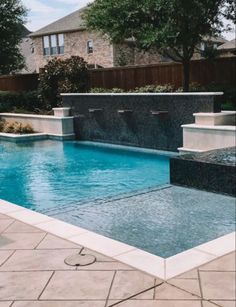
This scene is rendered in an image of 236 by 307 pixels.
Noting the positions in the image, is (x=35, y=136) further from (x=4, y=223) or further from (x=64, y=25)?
(x=64, y=25)

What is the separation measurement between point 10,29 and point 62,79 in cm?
828

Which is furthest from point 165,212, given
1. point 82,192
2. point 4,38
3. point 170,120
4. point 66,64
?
point 4,38

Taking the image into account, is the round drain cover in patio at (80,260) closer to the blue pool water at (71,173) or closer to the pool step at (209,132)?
the blue pool water at (71,173)

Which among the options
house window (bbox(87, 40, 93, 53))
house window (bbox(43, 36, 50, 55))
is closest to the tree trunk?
house window (bbox(87, 40, 93, 53))

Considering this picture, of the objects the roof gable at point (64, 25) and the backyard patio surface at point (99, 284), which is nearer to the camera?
A: the backyard patio surface at point (99, 284)

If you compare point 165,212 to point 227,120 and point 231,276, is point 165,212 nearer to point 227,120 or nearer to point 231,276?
Result: point 231,276

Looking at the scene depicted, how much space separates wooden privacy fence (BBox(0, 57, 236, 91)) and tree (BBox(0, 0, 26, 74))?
25.6 feet

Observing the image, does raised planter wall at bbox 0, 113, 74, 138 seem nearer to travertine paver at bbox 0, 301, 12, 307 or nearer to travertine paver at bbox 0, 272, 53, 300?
travertine paver at bbox 0, 272, 53, 300

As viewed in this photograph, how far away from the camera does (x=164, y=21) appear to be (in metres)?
17.3

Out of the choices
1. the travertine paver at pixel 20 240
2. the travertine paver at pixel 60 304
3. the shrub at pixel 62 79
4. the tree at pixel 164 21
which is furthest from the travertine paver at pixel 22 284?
the shrub at pixel 62 79

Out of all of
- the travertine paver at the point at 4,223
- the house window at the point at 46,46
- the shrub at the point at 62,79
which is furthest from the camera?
the house window at the point at 46,46

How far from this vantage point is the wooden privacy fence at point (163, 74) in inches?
742

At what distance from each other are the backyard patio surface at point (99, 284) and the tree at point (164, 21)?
13.1 metres

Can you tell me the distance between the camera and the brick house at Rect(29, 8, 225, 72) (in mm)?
41519
